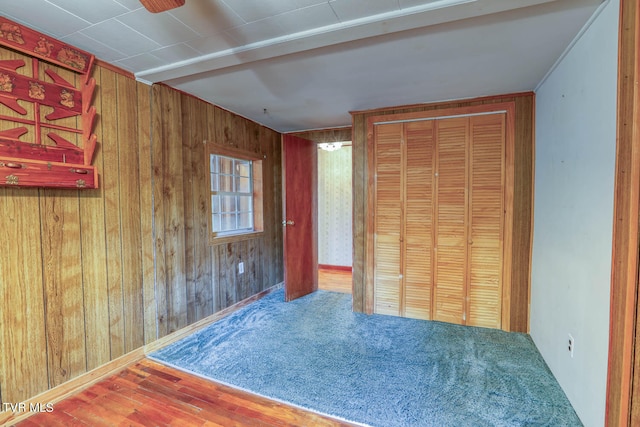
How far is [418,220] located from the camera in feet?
10.00

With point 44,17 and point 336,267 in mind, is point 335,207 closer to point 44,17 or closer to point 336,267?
point 336,267

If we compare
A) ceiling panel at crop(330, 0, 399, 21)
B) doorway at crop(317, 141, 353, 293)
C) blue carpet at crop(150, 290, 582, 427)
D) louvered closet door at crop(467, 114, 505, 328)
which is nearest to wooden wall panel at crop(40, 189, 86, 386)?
blue carpet at crop(150, 290, 582, 427)

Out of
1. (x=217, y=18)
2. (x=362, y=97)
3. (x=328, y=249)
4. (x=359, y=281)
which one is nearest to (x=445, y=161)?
(x=362, y=97)

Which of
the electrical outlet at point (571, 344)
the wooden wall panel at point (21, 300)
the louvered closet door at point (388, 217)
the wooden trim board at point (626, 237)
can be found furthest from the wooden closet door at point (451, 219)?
the wooden wall panel at point (21, 300)

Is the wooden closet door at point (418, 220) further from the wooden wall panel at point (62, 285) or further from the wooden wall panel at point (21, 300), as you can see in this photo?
the wooden wall panel at point (21, 300)

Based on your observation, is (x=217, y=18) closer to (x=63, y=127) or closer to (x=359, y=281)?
(x=63, y=127)

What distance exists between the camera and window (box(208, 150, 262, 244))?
329 centimetres

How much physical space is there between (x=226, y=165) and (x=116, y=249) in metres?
1.65

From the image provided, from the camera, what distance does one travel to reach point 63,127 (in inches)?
72.7

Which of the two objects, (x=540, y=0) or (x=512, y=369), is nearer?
(x=540, y=0)

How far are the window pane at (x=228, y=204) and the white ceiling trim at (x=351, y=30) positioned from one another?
5.35ft

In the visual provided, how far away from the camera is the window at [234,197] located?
10.8 feet

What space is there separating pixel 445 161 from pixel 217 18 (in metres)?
2.33

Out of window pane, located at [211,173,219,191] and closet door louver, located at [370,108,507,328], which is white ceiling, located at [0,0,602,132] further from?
window pane, located at [211,173,219,191]
